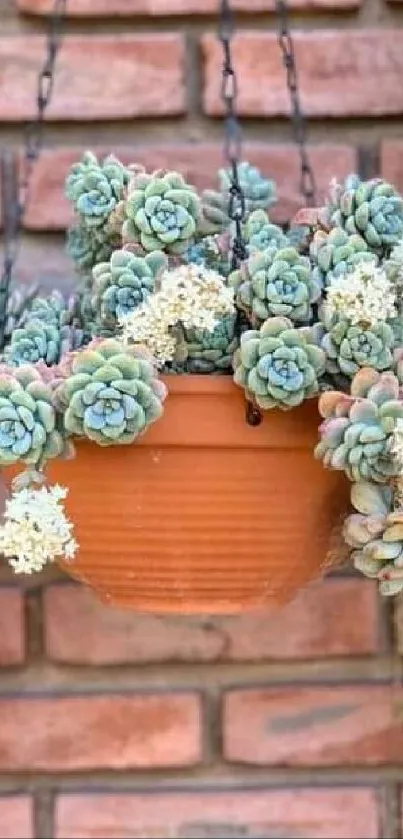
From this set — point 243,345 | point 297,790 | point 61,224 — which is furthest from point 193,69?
point 297,790

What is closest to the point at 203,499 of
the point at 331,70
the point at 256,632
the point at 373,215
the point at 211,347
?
the point at 211,347

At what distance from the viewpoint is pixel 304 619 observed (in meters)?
1.00

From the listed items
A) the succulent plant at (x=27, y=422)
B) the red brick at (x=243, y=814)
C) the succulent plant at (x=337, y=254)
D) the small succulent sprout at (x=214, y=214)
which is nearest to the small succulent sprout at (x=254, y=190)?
the small succulent sprout at (x=214, y=214)

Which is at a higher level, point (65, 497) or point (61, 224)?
point (61, 224)

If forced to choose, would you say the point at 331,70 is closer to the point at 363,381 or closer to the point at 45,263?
the point at 45,263

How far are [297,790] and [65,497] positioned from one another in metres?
0.45

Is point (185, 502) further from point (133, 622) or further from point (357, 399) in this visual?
point (133, 622)

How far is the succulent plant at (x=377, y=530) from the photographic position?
629 millimetres

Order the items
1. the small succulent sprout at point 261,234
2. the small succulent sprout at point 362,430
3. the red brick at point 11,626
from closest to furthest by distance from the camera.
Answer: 1. the small succulent sprout at point 362,430
2. the small succulent sprout at point 261,234
3. the red brick at point 11,626

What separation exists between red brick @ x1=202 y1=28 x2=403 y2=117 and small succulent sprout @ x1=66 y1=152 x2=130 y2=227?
0.26 m

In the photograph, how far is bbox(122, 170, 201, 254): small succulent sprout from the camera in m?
0.68

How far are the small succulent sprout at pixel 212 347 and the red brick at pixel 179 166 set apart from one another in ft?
1.12

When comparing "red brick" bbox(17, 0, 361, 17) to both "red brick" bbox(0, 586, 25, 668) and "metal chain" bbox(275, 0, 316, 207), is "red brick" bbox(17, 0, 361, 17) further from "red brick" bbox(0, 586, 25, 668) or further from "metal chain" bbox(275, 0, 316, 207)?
"red brick" bbox(0, 586, 25, 668)

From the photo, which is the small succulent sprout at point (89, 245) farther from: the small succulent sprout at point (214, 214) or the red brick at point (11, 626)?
the red brick at point (11, 626)
